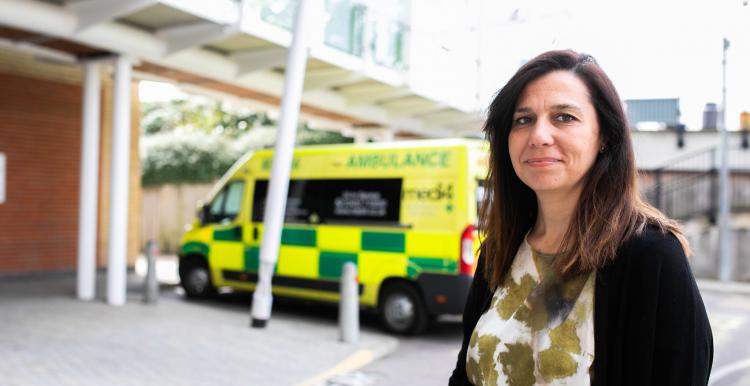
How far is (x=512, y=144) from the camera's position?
5.43ft

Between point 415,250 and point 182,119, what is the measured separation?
23.2 meters

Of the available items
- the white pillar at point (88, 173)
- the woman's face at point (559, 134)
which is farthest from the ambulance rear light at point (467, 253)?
the woman's face at point (559, 134)

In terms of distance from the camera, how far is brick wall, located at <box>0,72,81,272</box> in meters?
11.6

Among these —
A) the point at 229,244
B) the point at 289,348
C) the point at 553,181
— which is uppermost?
the point at 553,181

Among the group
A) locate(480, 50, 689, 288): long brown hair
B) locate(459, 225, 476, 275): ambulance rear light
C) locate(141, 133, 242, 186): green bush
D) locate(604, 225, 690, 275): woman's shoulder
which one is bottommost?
locate(459, 225, 476, 275): ambulance rear light

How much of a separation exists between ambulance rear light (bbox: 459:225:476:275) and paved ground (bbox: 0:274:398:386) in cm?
120

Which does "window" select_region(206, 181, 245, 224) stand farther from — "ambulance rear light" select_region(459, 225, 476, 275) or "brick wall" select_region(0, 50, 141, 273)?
"ambulance rear light" select_region(459, 225, 476, 275)

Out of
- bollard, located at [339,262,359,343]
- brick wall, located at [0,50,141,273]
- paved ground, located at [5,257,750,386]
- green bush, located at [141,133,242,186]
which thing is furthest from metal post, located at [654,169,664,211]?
brick wall, located at [0,50,141,273]

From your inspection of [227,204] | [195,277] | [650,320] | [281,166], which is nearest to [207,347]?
[281,166]

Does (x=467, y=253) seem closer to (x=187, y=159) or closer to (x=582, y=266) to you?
(x=582, y=266)

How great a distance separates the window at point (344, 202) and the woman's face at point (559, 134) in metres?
7.07

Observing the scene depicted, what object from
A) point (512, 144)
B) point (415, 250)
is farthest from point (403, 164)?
point (512, 144)

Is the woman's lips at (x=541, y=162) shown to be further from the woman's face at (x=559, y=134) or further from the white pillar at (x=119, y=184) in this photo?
the white pillar at (x=119, y=184)

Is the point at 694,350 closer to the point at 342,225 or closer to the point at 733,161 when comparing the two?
the point at 342,225
